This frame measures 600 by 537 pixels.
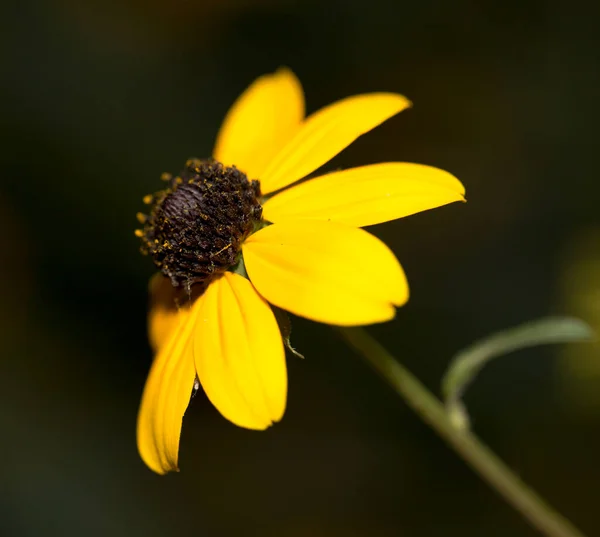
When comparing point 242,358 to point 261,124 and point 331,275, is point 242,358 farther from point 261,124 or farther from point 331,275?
point 261,124

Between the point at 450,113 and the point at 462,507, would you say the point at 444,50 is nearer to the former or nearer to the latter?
the point at 450,113

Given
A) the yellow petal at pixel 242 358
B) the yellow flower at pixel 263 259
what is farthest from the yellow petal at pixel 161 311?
the yellow petal at pixel 242 358

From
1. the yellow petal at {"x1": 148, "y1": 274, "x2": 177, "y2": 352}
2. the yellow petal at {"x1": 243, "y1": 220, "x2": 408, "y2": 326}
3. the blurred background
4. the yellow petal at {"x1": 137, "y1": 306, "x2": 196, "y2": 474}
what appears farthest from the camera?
the blurred background

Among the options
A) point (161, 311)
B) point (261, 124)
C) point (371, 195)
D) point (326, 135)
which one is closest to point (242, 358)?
point (371, 195)

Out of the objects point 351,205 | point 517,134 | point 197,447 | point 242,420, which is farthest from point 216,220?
point 517,134

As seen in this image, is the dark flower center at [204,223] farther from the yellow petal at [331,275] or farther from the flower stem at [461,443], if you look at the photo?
the flower stem at [461,443]

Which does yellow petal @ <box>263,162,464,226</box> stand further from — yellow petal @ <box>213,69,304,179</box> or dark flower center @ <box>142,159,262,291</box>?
yellow petal @ <box>213,69,304,179</box>

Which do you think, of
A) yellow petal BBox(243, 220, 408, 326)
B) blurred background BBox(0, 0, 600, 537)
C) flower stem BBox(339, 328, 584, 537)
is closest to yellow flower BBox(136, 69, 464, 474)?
yellow petal BBox(243, 220, 408, 326)
